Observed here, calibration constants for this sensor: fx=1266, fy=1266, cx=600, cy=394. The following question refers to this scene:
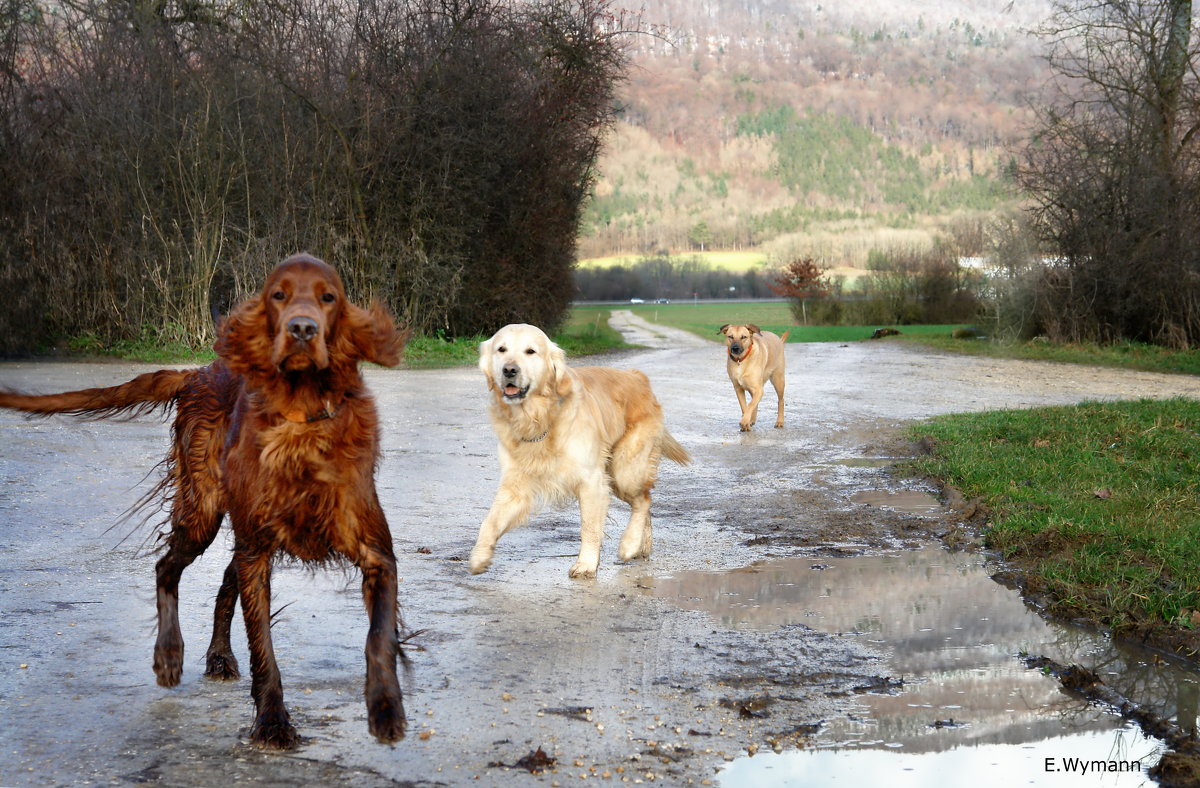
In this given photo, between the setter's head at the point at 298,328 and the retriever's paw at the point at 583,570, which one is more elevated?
the setter's head at the point at 298,328

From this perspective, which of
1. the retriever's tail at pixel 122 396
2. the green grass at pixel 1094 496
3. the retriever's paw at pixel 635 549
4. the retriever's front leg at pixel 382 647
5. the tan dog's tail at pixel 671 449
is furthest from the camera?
the tan dog's tail at pixel 671 449

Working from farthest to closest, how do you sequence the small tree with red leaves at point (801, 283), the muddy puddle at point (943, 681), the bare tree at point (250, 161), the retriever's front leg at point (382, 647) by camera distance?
the small tree with red leaves at point (801, 283)
the bare tree at point (250, 161)
the muddy puddle at point (943, 681)
the retriever's front leg at point (382, 647)

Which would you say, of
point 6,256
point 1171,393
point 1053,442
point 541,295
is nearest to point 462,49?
point 541,295

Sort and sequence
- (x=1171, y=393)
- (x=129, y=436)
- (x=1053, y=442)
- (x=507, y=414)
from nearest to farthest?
(x=507, y=414), (x=1053, y=442), (x=129, y=436), (x=1171, y=393)

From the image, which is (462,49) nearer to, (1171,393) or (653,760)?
(1171,393)

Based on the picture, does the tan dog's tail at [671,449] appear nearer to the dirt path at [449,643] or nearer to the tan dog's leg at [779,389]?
the dirt path at [449,643]

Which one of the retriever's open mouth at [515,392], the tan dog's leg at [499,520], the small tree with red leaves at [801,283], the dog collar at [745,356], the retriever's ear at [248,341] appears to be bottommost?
→ the tan dog's leg at [499,520]

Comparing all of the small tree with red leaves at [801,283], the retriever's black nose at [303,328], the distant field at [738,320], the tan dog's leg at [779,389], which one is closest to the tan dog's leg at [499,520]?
the retriever's black nose at [303,328]

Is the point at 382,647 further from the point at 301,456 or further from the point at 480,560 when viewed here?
the point at 480,560

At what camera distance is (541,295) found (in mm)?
28469

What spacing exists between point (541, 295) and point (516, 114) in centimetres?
425

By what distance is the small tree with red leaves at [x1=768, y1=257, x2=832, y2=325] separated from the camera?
171 feet

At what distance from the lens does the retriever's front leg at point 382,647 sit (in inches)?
151

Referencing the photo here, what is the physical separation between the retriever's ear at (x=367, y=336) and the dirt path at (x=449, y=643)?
0.86 metres
